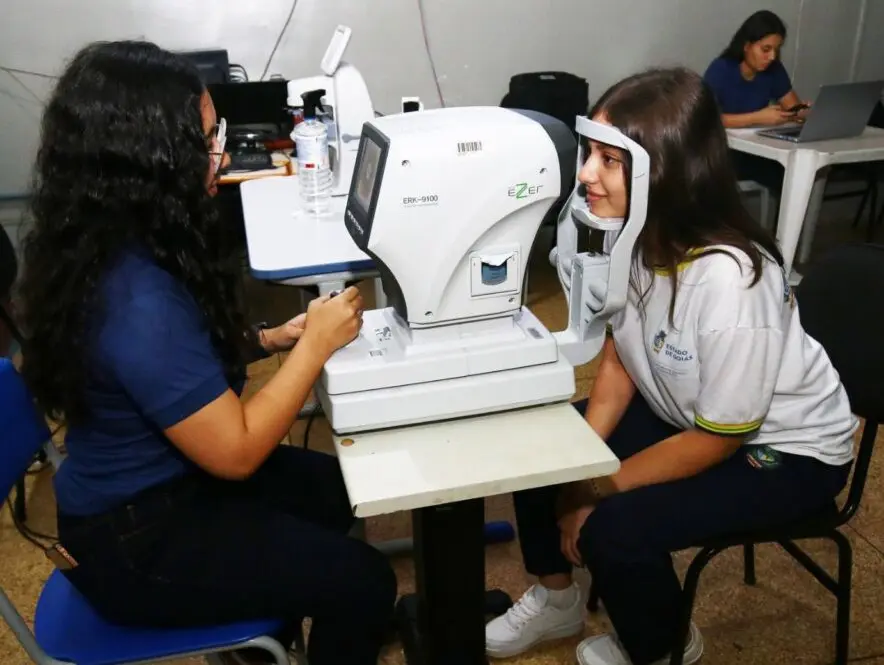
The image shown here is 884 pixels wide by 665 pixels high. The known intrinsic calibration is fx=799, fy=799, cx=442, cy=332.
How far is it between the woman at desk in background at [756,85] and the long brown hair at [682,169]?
2318 millimetres

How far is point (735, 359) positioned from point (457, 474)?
44 centimetres

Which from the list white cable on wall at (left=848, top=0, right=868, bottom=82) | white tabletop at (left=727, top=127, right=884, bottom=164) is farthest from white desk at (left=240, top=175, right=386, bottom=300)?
white cable on wall at (left=848, top=0, right=868, bottom=82)

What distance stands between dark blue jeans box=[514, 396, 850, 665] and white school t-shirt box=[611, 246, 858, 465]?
49 millimetres

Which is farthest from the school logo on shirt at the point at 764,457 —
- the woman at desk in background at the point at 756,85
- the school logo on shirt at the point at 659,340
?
the woman at desk in background at the point at 756,85

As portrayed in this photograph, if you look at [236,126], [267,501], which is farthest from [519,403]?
[236,126]

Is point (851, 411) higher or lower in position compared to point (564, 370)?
lower

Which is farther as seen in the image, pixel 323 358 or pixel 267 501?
pixel 267 501

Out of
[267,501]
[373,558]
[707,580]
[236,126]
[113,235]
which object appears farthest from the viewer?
[236,126]

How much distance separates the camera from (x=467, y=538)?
3.87ft

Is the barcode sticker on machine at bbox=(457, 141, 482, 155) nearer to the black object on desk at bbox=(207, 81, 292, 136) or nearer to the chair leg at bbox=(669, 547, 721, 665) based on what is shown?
the chair leg at bbox=(669, 547, 721, 665)

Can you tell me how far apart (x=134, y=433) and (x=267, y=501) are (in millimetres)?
307

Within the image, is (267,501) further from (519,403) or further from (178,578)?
(519,403)

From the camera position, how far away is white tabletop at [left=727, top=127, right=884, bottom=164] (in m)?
2.85

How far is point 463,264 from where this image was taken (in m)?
1.03
